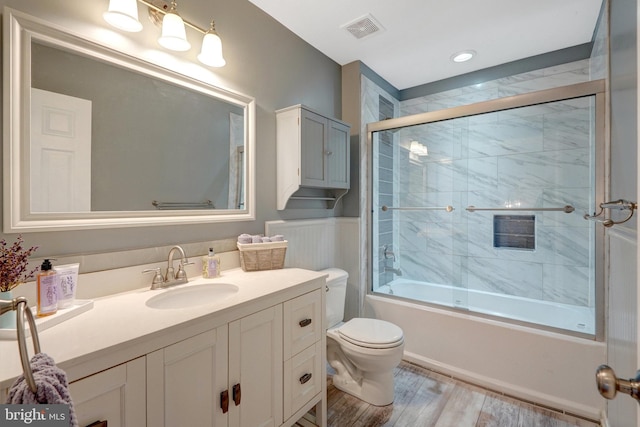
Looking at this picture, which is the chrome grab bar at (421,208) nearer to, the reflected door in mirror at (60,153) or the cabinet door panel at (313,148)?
the cabinet door panel at (313,148)

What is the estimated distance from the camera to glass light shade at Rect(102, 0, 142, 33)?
1181mm

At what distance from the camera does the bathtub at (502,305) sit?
190cm

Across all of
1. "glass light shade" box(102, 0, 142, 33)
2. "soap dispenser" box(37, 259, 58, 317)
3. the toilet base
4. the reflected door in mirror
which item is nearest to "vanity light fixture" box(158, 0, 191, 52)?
"glass light shade" box(102, 0, 142, 33)

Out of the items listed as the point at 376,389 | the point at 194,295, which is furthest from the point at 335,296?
the point at 194,295

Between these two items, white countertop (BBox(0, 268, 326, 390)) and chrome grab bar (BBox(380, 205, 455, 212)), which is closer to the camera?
white countertop (BBox(0, 268, 326, 390))

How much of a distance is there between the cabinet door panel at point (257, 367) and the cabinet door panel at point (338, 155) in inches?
48.8

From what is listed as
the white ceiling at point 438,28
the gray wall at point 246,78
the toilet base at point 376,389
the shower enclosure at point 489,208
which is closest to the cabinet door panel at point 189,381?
the gray wall at point 246,78

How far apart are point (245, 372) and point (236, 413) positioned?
0.14 m

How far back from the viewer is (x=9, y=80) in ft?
3.30

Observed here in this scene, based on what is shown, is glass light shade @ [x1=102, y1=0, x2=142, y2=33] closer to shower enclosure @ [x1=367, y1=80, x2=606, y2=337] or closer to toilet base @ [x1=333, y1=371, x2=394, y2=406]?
shower enclosure @ [x1=367, y1=80, x2=606, y2=337]

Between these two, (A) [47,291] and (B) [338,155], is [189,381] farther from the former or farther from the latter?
(B) [338,155]

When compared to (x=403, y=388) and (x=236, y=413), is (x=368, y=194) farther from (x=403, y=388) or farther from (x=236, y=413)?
(x=236, y=413)

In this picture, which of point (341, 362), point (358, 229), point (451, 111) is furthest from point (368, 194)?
point (341, 362)

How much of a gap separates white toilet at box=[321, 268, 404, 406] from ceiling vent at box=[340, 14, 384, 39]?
78.3 inches
